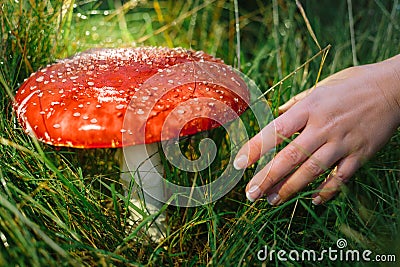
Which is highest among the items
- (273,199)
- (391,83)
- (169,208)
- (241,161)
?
(391,83)

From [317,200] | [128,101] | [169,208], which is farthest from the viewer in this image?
[169,208]

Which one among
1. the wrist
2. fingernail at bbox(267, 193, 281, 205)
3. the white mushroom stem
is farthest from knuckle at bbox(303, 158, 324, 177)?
the white mushroom stem

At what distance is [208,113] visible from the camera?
109cm

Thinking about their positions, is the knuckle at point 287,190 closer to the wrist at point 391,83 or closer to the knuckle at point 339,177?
the knuckle at point 339,177

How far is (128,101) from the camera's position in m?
1.07

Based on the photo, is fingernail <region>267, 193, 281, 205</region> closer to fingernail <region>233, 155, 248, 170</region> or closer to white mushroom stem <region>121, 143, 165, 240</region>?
fingernail <region>233, 155, 248, 170</region>

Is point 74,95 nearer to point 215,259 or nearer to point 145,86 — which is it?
point 145,86

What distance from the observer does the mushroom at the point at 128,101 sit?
3.44 feet

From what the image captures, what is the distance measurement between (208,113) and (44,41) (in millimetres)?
764

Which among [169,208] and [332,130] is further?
[169,208]

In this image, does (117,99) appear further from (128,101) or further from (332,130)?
(332,130)

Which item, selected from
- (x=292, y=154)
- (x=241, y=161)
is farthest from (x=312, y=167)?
(x=241, y=161)
